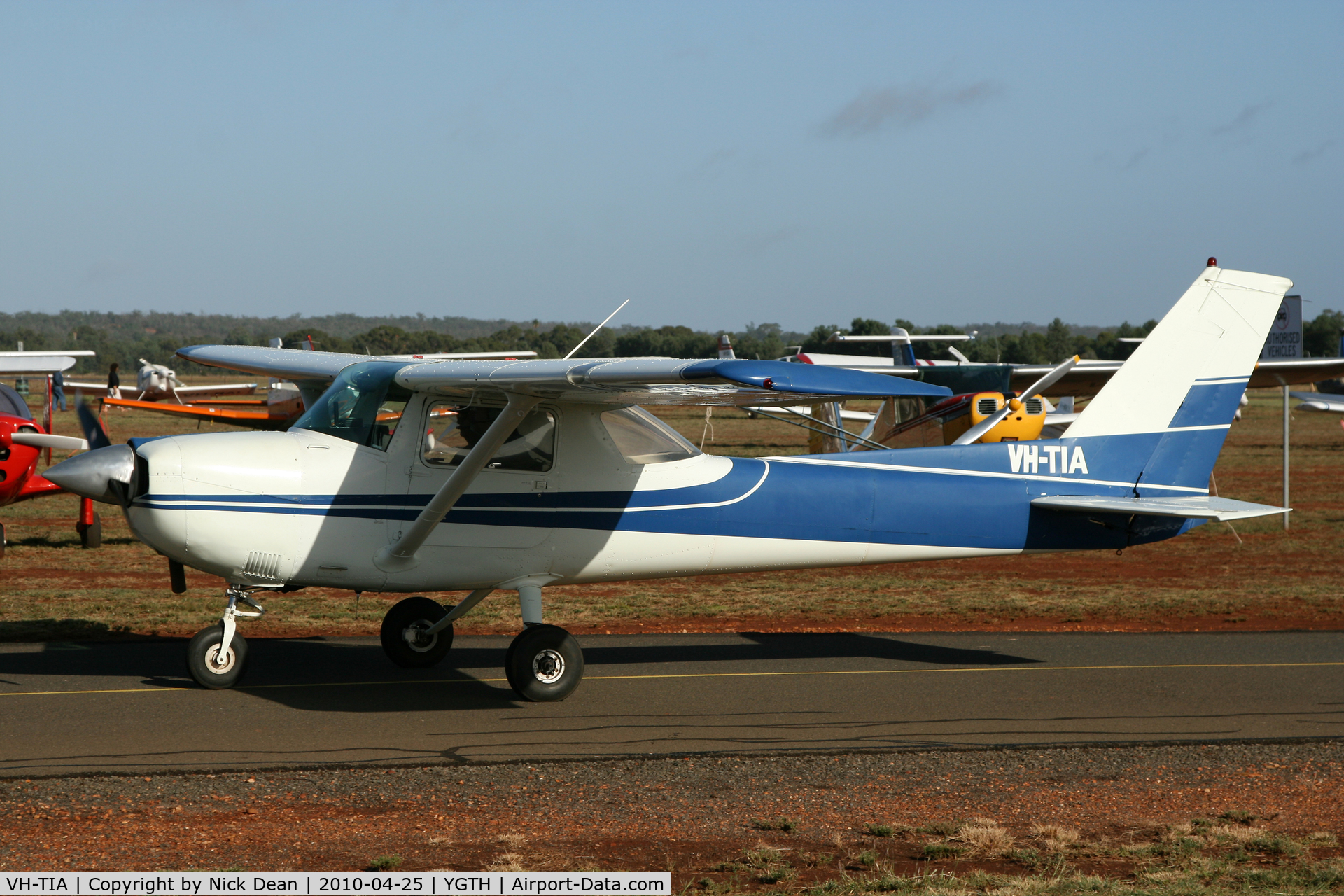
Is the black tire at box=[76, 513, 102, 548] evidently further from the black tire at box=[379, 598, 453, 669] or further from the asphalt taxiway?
the black tire at box=[379, 598, 453, 669]

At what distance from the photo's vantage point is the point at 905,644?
10.1 metres

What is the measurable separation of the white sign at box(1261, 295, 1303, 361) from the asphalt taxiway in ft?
26.8

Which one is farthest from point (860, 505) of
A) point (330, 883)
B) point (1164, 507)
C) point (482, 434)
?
point (330, 883)

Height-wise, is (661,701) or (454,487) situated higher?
(454,487)

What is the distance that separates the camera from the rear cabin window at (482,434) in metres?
7.88

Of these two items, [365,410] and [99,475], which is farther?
[365,410]

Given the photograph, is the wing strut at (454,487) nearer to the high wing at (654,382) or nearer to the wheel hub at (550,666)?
the high wing at (654,382)

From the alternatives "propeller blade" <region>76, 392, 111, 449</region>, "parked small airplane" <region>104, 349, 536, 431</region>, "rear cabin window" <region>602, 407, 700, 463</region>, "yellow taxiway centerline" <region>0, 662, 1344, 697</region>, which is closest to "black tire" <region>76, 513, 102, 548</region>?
"parked small airplane" <region>104, 349, 536, 431</region>

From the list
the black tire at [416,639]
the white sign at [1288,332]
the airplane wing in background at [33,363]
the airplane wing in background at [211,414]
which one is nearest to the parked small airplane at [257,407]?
the airplane wing in background at [211,414]

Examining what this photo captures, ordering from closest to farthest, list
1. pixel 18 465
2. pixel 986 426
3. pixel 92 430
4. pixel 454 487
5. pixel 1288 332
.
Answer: pixel 454 487
pixel 92 430
pixel 18 465
pixel 986 426
pixel 1288 332

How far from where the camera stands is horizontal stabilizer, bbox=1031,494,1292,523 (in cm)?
839

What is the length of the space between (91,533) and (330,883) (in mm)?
13999

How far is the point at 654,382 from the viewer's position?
629 centimetres

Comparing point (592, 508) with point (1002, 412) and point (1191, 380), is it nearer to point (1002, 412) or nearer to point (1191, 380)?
point (1191, 380)
